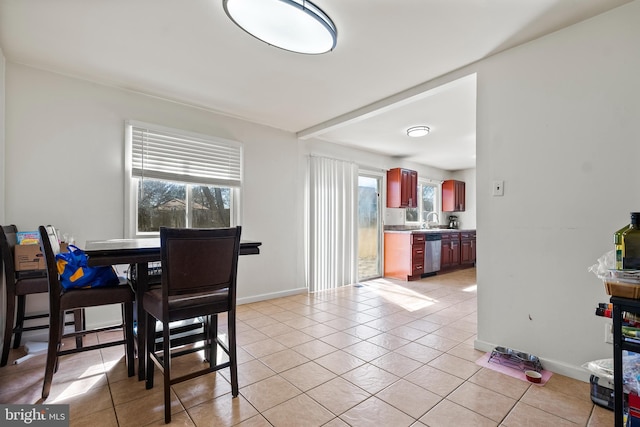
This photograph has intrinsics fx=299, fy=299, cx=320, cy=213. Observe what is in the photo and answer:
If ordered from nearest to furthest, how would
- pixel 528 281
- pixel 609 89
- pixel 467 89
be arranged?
pixel 609 89 → pixel 528 281 → pixel 467 89

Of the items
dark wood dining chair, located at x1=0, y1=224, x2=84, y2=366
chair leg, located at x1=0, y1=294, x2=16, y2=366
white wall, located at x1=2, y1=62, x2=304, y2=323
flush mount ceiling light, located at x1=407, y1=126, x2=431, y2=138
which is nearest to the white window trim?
flush mount ceiling light, located at x1=407, y1=126, x2=431, y2=138

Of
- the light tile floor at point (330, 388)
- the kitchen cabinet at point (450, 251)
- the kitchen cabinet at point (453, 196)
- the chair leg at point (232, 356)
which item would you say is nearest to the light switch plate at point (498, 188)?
the light tile floor at point (330, 388)

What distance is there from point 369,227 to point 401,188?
0.98 m

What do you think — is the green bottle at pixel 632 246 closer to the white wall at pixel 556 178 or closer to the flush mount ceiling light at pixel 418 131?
the white wall at pixel 556 178

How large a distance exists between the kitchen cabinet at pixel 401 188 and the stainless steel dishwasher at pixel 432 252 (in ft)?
2.46

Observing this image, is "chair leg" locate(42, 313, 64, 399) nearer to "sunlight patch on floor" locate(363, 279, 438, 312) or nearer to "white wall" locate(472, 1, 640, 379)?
"white wall" locate(472, 1, 640, 379)

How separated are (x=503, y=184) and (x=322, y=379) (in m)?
1.99

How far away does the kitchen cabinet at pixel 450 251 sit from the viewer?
20.1 feet

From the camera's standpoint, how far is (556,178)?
2.09 metres

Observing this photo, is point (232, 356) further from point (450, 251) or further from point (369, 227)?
point (450, 251)

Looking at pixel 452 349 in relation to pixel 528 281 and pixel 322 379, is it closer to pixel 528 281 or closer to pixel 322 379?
pixel 528 281

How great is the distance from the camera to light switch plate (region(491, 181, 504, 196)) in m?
2.34

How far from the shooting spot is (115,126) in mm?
2992

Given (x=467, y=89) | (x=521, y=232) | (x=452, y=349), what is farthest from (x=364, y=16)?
(x=452, y=349)
